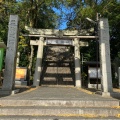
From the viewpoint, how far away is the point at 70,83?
55.6ft

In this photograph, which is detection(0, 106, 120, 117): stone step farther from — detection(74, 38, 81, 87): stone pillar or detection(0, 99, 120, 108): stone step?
detection(74, 38, 81, 87): stone pillar

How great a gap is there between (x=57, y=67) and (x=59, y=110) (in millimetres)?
14552

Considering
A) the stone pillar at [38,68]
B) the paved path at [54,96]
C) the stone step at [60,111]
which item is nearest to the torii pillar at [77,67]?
the stone pillar at [38,68]

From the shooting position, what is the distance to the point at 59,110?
5.39m

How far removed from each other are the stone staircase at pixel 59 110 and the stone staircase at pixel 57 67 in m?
10.7

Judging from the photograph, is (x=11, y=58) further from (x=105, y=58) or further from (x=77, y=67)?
(x=77, y=67)

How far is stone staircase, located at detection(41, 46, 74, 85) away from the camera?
17331 millimetres

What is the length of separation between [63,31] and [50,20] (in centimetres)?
608

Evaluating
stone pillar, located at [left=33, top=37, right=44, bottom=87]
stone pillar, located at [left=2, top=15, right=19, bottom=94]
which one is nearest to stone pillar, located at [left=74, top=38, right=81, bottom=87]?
stone pillar, located at [left=33, top=37, right=44, bottom=87]

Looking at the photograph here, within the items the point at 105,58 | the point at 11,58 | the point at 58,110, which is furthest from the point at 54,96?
the point at 105,58

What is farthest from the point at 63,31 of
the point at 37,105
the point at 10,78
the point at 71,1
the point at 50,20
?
the point at 37,105

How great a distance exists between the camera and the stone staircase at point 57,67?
56.9 feet

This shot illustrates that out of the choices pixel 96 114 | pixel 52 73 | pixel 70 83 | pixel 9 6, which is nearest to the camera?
pixel 96 114

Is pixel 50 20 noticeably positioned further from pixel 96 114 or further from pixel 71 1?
pixel 96 114
